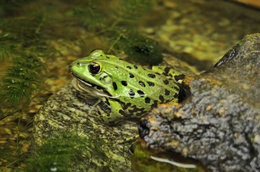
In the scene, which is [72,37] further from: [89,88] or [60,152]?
[60,152]

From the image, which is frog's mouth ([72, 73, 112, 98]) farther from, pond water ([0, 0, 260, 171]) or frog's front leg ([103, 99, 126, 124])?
pond water ([0, 0, 260, 171])

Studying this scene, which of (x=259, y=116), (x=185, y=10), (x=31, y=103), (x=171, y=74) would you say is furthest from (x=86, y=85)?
(x=185, y=10)

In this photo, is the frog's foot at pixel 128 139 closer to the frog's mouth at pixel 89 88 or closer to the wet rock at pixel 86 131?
the wet rock at pixel 86 131

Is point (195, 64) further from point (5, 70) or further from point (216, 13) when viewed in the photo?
point (5, 70)

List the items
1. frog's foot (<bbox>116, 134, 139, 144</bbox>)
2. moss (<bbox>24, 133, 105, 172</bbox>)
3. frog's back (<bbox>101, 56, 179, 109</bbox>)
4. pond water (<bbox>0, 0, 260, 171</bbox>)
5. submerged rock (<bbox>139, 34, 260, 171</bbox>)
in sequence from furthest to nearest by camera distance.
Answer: pond water (<bbox>0, 0, 260, 171</bbox>) < frog's back (<bbox>101, 56, 179, 109</bbox>) < frog's foot (<bbox>116, 134, 139, 144</bbox>) < moss (<bbox>24, 133, 105, 172</bbox>) < submerged rock (<bbox>139, 34, 260, 171</bbox>)

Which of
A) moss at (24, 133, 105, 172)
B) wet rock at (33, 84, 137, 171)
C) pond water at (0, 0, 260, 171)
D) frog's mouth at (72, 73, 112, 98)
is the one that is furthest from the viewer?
pond water at (0, 0, 260, 171)

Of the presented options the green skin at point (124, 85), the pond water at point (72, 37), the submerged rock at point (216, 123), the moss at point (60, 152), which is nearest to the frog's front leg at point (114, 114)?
the green skin at point (124, 85)

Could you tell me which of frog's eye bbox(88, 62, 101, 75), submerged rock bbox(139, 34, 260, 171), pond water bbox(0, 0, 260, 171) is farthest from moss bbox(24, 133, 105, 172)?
frog's eye bbox(88, 62, 101, 75)

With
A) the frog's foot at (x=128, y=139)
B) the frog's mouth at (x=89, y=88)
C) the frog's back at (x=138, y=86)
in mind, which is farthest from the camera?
the frog's mouth at (x=89, y=88)
